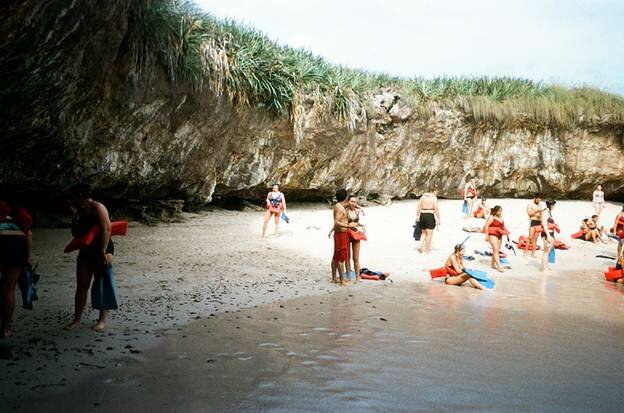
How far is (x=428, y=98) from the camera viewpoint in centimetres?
1986

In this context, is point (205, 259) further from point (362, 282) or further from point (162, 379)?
point (162, 379)

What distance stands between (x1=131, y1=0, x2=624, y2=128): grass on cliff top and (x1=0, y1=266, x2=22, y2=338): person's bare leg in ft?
20.0

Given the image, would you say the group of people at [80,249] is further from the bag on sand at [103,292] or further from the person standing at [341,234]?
the person standing at [341,234]

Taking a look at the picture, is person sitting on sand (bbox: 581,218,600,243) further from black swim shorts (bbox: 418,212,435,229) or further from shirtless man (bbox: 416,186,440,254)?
black swim shorts (bbox: 418,212,435,229)

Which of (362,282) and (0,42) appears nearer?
(0,42)

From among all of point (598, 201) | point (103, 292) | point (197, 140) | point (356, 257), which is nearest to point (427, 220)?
point (356, 257)

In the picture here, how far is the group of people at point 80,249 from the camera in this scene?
4672 millimetres

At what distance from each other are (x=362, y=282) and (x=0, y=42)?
6340mm

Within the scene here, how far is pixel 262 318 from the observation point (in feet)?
20.0

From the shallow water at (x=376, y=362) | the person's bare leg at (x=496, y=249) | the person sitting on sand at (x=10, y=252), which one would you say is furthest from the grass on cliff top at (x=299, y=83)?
the person's bare leg at (x=496, y=249)

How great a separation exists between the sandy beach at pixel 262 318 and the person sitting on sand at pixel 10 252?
1.03 ft

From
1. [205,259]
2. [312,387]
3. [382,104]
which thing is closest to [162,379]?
[312,387]

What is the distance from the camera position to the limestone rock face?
667 centimetres

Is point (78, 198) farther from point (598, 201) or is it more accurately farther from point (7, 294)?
point (598, 201)
